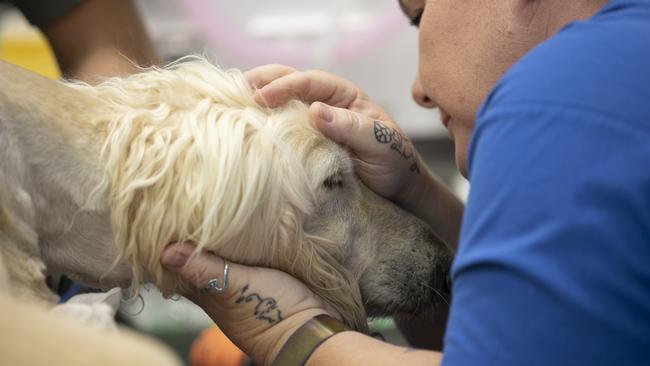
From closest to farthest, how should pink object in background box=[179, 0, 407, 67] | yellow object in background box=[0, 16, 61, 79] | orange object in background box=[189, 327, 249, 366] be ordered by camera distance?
orange object in background box=[189, 327, 249, 366] → yellow object in background box=[0, 16, 61, 79] → pink object in background box=[179, 0, 407, 67]

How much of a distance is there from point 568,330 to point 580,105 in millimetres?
246

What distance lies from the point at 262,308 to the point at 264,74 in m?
0.50

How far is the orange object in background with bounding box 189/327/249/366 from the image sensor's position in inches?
61.3

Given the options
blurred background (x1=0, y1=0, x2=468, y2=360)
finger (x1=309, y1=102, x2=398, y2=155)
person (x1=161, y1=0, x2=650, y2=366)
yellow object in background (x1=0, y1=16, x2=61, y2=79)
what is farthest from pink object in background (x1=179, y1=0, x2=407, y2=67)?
person (x1=161, y1=0, x2=650, y2=366)

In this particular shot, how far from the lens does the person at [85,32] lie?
1.87m

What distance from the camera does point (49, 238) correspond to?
1092 millimetres

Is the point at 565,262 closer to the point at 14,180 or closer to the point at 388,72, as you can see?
the point at 14,180

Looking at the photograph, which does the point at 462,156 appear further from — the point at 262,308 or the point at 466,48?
the point at 262,308

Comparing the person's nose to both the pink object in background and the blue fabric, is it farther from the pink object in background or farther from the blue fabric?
the pink object in background

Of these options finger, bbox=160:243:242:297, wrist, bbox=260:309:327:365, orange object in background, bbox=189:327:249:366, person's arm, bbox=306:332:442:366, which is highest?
finger, bbox=160:243:242:297

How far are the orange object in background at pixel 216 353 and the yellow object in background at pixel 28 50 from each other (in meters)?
2.13

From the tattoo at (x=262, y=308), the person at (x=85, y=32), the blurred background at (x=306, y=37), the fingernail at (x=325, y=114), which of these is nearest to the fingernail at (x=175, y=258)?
the tattoo at (x=262, y=308)

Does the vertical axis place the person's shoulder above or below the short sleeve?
above

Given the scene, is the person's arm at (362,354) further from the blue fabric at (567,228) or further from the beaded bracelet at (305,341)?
the blue fabric at (567,228)
